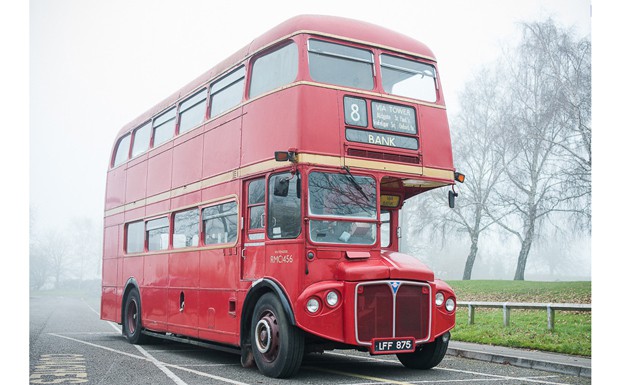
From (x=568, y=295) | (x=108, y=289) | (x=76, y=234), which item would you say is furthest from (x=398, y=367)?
(x=76, y=234)

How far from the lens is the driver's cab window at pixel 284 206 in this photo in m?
9.00

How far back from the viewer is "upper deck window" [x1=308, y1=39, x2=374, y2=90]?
9422mm

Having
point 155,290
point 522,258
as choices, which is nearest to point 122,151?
point 155,290

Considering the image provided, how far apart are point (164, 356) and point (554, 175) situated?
16.0 metres

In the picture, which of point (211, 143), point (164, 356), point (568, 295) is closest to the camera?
point (211, 143)

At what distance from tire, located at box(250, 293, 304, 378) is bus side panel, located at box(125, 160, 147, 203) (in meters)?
5.97

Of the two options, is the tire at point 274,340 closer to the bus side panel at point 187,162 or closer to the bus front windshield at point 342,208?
the bus front windshield at point 342,208

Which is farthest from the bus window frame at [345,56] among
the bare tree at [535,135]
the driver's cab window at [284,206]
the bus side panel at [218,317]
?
the bare tree at [535,135]

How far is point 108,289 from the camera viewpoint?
658 inches

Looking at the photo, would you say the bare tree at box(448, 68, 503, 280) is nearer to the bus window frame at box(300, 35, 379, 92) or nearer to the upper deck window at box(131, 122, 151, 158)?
the upper deck window at box(131, 122, 151, 158)

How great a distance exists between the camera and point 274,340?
29.7ft

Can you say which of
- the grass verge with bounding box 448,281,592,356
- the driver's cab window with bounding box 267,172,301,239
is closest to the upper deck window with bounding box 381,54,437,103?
the driver's cab window with bounding box 267,172,301,239

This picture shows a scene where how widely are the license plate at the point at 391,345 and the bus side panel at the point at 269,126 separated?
2.65m
